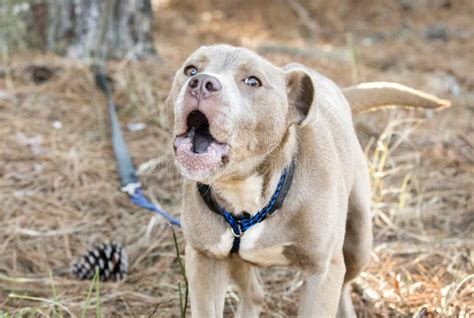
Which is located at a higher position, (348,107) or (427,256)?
(348,107)

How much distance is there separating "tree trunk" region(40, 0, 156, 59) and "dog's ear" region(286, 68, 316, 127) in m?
3.32

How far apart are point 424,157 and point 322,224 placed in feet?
9.07

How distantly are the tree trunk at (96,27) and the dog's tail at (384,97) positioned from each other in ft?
8.29

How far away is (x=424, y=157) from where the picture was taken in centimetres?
566

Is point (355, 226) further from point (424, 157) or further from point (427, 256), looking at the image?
point (424, 157)

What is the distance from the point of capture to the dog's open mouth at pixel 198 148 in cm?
275

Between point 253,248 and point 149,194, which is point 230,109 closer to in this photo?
point 253,248

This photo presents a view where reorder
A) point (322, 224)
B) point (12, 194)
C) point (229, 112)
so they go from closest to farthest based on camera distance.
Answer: point (229, 112)
point (322, 224)
point (12, 194)

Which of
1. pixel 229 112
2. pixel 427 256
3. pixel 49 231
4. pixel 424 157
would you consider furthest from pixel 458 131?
pixel 229 112

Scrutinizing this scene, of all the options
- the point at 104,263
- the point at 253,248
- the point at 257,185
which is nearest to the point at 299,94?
the point at 257,185

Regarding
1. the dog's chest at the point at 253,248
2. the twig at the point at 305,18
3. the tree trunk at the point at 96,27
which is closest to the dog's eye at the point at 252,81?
the dog's chest at the point at 253,248

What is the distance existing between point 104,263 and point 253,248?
117cm

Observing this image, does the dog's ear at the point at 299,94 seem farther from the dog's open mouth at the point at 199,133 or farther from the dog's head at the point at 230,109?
the dog's open mouth at the point at 199,133

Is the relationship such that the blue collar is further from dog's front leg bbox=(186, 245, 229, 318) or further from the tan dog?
dog's front leg bbox=(186, 245, 229, 318)
